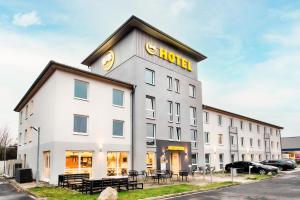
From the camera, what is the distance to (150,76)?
97.3 ft

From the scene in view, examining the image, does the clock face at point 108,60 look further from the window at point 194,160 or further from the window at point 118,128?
the window at point 194,160

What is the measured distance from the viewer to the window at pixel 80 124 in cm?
2297

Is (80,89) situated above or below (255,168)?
above

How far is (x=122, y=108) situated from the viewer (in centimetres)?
2683

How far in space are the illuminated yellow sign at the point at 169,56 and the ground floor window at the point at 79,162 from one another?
12571 mm

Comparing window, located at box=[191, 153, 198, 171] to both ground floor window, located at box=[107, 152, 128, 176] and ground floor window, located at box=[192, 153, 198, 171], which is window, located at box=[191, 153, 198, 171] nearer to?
ground floor window, located at box=[192, 153, 198, 171]

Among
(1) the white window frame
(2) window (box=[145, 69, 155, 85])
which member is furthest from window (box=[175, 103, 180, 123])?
(2) window (box=[145, 69, 155, 85])

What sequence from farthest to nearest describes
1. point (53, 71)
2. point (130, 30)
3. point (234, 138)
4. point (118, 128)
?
point (234, 138) < point (130, 30) < point (118, 128) < point (53, 71)

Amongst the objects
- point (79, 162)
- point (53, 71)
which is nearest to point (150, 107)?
point (79, 162)

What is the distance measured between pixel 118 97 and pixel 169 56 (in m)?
8.57

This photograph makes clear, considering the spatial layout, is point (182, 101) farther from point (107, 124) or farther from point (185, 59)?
point (107, 124)

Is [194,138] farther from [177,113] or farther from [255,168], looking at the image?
[255,168]

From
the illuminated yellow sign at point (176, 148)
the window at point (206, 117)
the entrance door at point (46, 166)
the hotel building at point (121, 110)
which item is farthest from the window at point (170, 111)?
the entrance door at point (46, 166)

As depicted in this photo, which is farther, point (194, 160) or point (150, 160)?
point (194, 160)
